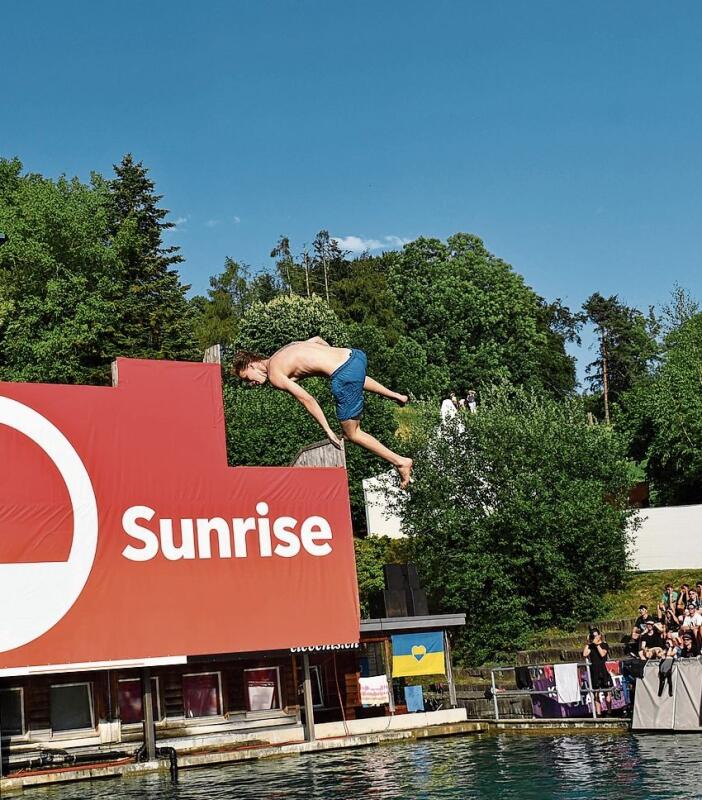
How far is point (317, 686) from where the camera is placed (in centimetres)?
2988

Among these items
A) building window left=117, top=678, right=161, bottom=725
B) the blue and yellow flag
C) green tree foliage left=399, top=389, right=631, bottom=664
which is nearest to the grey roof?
the blue and yellow flag

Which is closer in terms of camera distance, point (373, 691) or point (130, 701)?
point (130, 701)

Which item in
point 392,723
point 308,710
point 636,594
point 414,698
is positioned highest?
point 636,594

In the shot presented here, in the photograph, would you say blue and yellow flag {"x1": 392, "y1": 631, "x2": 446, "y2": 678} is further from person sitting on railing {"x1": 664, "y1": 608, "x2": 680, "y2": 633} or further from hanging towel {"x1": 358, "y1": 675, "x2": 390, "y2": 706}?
Answer: person sitting on railing {"x1": 664, "y1": 608, "x2": 680, "y2": 633}

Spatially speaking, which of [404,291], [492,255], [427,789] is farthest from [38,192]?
[427,789]

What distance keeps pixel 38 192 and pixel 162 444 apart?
34.3m

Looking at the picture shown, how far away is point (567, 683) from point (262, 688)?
754 centimetres

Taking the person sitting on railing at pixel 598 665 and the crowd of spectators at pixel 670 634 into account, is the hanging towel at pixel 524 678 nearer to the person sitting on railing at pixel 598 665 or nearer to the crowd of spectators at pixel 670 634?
the person sitting on railing at pixel 598 665

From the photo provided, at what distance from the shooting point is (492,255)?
77.8 m

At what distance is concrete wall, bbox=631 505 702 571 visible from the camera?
41.2 metres

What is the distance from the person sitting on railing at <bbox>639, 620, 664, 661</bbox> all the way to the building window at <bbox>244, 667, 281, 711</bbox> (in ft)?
30.8

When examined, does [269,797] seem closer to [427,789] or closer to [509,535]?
[427,789]

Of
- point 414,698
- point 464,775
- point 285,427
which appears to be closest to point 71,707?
point 414,698

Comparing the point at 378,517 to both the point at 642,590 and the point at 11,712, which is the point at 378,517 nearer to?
the point at 642,590
